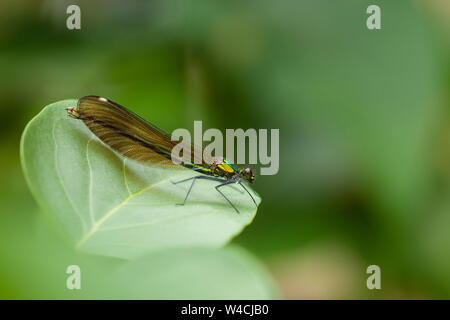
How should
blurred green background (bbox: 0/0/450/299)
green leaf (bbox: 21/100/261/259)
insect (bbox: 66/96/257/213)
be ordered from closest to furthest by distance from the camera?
green leaf (bbox: 21/100/261/259), insect (bbox: 66/96/257/213), blurred green background (bbox: 0/0/450/299)

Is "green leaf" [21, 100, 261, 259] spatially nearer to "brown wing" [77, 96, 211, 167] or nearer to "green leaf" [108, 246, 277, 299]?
"brown wing" [77, 96, 211, 167]

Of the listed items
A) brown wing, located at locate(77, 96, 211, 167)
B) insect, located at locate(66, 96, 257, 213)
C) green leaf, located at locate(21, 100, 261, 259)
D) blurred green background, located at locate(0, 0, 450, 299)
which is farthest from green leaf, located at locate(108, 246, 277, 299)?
blurred green background, located at locate(0, 0, 450, 299)

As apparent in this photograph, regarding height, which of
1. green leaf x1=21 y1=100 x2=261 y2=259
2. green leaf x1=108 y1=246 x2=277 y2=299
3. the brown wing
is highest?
the brown wing

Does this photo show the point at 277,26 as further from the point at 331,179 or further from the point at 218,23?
the point at 331,179

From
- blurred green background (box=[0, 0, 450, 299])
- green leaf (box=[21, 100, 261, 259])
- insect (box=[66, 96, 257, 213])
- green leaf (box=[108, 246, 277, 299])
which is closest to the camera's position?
green leaf (box=[108, 246, 277, 299])

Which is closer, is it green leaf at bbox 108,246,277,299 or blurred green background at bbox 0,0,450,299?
green leaf at bbox 108,246,277,299

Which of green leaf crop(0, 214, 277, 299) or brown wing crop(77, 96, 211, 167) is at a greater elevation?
brown wing crop(77, 96, 211, 167)

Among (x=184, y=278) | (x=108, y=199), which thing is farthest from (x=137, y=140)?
(x=184, y=278)

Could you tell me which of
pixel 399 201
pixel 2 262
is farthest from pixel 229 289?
pixel 399 201
